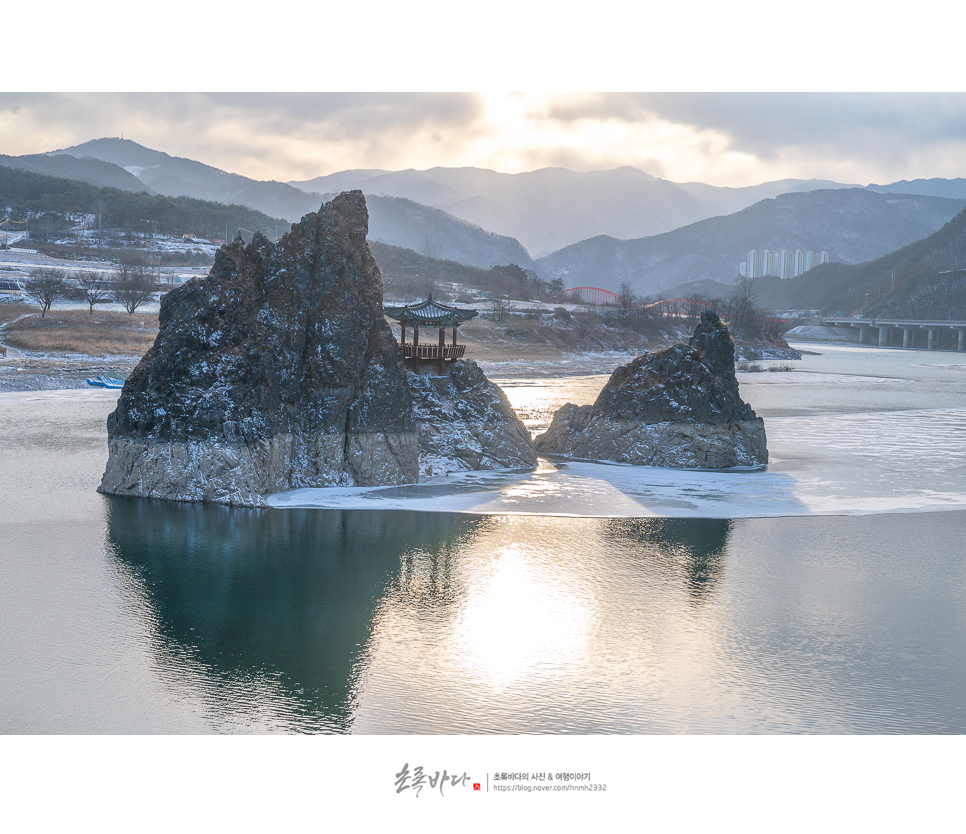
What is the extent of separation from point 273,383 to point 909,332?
136 metres

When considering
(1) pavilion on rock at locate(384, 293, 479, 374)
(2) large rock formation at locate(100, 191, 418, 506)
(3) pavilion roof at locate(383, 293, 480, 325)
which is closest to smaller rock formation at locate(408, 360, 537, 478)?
(1) pavilion on rock at locate(384, 293, 479, 374)

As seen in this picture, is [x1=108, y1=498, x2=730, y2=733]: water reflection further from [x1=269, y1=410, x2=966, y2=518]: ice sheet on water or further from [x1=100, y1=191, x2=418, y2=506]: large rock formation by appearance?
[x1=100, y1=191, x2=418, y2=506]: large rock formation

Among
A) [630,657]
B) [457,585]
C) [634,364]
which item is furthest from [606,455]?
[630,657]

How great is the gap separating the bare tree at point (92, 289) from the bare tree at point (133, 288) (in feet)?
2.42

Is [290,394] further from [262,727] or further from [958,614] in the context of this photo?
[958,614]

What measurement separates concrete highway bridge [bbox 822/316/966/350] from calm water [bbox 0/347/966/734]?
4539 inches

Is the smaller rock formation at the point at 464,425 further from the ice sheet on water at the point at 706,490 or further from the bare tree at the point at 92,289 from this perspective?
the bare tree at the point at 92,289

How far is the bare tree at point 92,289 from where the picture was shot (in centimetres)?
6456

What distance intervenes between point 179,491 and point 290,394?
378cm

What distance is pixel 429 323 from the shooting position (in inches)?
1155

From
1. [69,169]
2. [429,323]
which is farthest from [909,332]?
[69,169]

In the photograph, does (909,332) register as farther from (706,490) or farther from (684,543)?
(684,543)

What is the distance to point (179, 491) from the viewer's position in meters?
20.8

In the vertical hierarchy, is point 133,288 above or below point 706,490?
above
